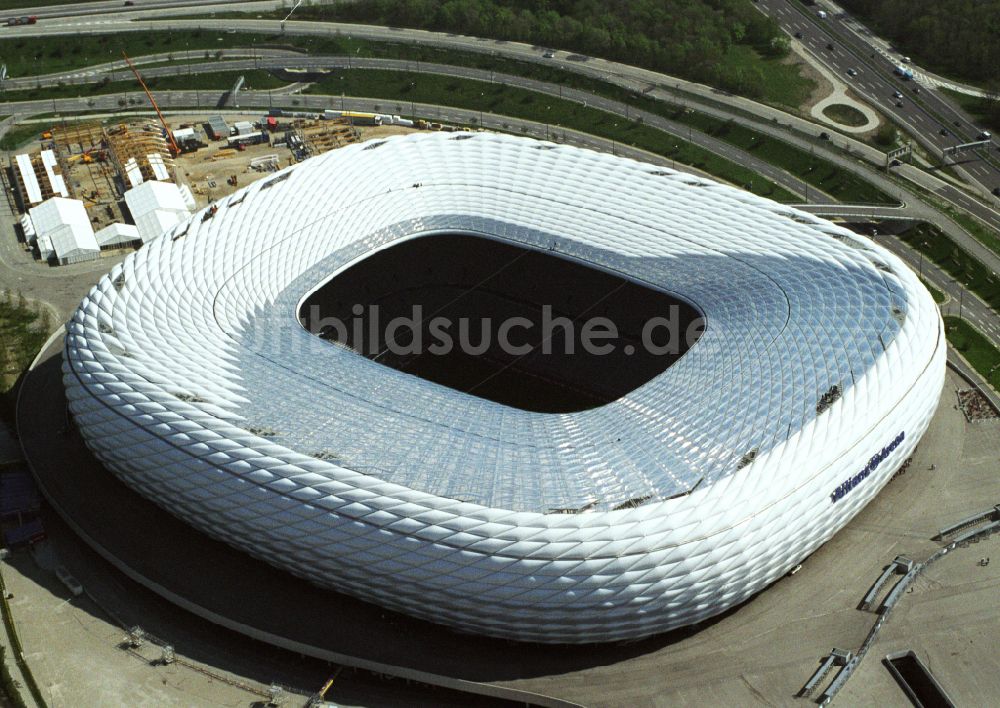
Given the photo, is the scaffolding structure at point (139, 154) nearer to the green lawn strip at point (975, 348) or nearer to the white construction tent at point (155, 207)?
the white construction tent at point (155, 207)

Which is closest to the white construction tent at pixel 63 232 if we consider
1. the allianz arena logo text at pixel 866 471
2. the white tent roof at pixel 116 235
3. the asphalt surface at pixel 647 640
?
the white tent roof at pixel 116 235

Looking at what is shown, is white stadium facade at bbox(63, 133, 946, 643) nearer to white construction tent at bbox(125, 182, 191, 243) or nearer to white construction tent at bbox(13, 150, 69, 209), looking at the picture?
white construction tent at bbox(125, 182, 191, 243)

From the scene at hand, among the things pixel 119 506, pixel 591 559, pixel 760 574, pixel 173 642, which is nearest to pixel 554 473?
pixel 591 559

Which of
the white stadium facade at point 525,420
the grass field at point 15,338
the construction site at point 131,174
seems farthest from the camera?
the construction site at point 131,174

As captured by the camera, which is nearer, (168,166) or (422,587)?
(422,587)

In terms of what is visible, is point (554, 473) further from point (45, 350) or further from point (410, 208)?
point (45, 350)
